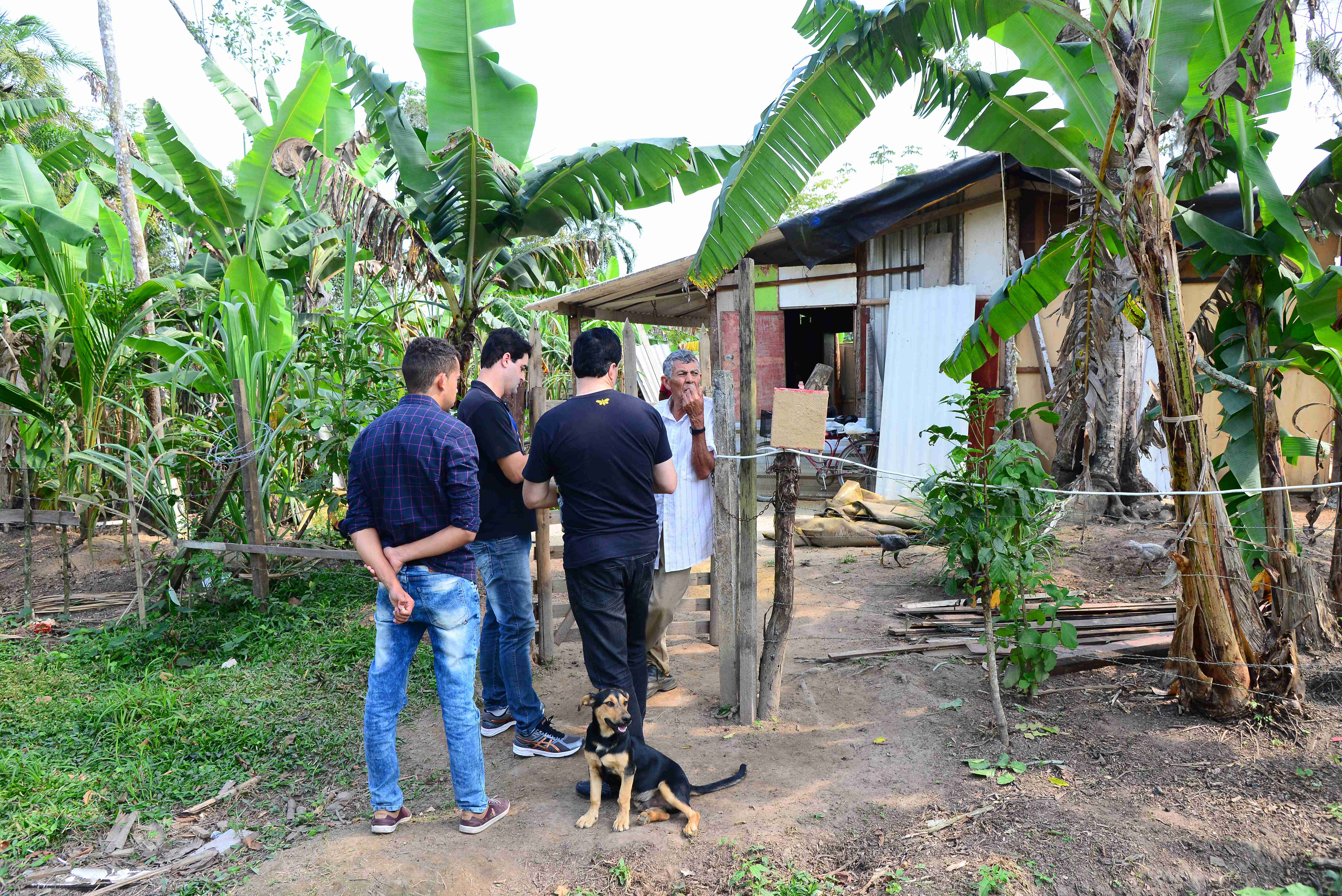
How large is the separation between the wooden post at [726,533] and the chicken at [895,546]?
3396mm

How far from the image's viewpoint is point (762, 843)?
3.12 m

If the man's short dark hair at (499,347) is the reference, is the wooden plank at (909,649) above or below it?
below

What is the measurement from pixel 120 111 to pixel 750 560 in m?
9.29

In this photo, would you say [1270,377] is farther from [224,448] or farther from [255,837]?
[224,448]

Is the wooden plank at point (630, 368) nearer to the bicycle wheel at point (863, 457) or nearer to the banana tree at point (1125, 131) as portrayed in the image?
the banana tree at point (1125, 131)

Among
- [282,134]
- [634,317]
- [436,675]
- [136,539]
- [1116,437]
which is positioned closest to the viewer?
[436,675]

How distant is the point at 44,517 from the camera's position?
597 centimetres

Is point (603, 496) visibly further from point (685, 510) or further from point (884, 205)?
point (884, 205)

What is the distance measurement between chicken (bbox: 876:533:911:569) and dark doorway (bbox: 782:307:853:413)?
7.14m

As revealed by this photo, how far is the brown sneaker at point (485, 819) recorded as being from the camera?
3.25 m

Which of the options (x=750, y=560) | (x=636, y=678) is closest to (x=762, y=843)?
(x=636, y=678)

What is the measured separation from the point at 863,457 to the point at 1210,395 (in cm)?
412

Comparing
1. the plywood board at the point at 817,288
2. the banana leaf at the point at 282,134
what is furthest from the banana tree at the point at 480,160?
the plywood board at the point at 817,288

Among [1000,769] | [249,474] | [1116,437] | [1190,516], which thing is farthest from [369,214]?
[1116,437]
